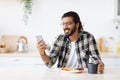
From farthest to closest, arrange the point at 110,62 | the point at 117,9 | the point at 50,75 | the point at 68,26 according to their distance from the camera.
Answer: the point at 117,9
the point at 110,62
the point at 68,26
the point at 50,75

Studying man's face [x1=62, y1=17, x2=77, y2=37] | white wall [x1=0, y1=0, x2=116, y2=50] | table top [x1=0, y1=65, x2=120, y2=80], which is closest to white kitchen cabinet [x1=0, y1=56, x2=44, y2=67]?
white wall [x1=0, y1=0, x2=116, y2=50]

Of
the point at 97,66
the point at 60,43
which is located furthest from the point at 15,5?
the point at 97,66

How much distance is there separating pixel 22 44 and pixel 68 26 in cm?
150

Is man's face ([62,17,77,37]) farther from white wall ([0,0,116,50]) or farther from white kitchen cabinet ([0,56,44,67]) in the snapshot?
white wall ([0,0,116,50])

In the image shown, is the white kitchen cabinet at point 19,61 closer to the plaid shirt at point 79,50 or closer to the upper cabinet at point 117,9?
the plaid shirt at point 79,50

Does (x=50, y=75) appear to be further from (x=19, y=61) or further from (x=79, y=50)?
(x=19, y=61)

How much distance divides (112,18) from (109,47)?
1.56 ft

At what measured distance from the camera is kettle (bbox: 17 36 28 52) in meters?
3.99

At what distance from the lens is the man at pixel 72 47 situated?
267cm

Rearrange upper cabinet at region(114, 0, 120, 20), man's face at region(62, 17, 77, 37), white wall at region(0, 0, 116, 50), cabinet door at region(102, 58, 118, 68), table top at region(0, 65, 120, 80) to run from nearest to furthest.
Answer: table top at region(0, 65, 120, 80), man's face at region(62, 17, 77, 37), cabinet door at region(102, 58, 118, 68), upper cabinet at region(114, 0, 120, 20), white wall at region(0, 0, 116, 50)

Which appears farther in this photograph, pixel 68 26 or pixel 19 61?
pixel 19 61

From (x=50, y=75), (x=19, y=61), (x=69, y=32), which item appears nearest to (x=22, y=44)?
(x=19, y=61)

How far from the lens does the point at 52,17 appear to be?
13.8 ft

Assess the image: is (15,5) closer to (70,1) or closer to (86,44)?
(70,1)
